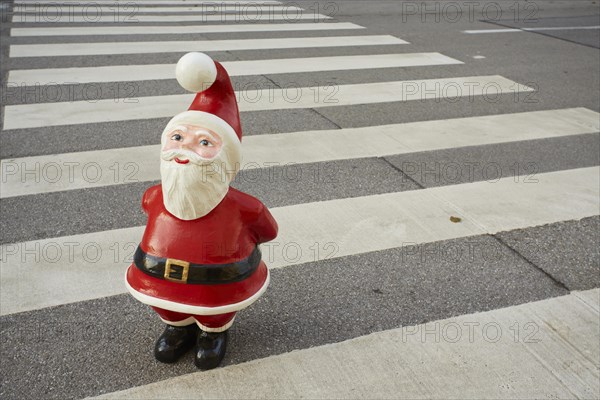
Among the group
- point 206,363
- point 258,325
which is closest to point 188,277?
point 206,363

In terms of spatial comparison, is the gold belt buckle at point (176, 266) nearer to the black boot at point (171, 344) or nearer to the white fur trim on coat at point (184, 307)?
the white fur trim on coat at point (184, 307)

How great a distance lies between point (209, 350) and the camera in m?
2.65

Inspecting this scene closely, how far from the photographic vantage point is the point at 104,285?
3.26m

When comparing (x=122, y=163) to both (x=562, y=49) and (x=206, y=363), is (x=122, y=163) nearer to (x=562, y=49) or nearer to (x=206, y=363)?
(x=206, y=363)

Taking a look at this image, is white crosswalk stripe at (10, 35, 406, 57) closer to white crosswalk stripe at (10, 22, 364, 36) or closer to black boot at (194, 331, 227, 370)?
white crosswalk stripe at (10, 22, 364, 36)

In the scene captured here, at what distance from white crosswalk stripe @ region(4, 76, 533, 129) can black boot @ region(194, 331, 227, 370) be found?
11.4ft

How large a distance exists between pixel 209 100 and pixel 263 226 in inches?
21.5

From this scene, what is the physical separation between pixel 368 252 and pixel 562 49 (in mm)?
7317

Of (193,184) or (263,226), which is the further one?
(263,226)

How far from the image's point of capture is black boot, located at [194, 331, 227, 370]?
265 centimetres

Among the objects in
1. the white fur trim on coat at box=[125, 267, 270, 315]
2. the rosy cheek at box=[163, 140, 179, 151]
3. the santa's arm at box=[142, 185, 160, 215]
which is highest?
the rosy cheek at box=[163, 140, 179, 151]

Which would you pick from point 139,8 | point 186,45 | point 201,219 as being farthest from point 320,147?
point 139,8

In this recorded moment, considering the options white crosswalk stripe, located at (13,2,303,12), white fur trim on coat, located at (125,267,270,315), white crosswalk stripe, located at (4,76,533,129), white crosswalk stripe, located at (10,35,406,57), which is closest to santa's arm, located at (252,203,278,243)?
white fur trim on coat, located at (125,267,270,315)

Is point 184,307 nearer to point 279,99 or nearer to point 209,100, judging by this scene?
point 209,100
